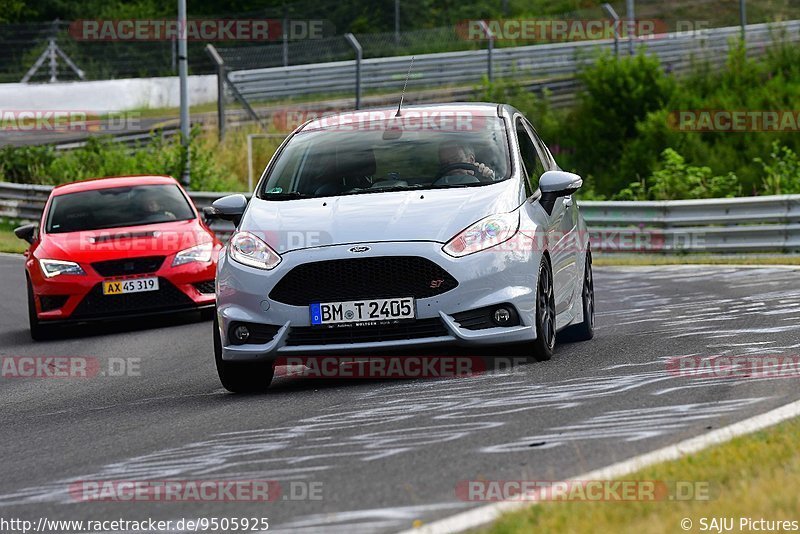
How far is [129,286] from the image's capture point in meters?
15.0

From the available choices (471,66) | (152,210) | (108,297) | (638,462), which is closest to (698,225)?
(152,210)

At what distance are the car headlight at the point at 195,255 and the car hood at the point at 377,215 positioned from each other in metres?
5.40

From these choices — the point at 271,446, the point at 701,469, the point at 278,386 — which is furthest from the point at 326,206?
the point at 701,469

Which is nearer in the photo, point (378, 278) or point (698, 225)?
point (378, 278)

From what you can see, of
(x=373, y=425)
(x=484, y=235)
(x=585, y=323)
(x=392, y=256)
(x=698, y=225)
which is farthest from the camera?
(x=698, y=225)

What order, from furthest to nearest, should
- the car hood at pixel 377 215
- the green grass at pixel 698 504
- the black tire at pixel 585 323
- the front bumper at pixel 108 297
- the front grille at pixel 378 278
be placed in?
the front bumper at pixel 108 297, the black tire at pixel 585 323, the car hood at pixel 377 215, the front grille at pixel 378 278, the green grass at pixel 698 504

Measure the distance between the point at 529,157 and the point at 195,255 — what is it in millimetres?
5499

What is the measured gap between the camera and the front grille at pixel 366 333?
909 cm

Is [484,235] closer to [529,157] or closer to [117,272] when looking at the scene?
[529,157]

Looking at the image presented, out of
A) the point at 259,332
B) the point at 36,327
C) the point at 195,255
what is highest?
the point at 259,332

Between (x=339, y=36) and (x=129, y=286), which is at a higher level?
(x=339, y=36)

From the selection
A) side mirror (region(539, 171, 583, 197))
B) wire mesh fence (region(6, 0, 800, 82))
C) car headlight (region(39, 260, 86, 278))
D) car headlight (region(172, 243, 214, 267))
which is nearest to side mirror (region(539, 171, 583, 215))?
side mirror (region(539, 171, 583, 197))

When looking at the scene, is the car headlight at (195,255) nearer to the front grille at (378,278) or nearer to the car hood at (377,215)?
the car hood at (377,215)

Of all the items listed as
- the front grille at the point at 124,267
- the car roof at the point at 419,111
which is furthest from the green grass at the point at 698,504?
the front grille at the point at 124,267
